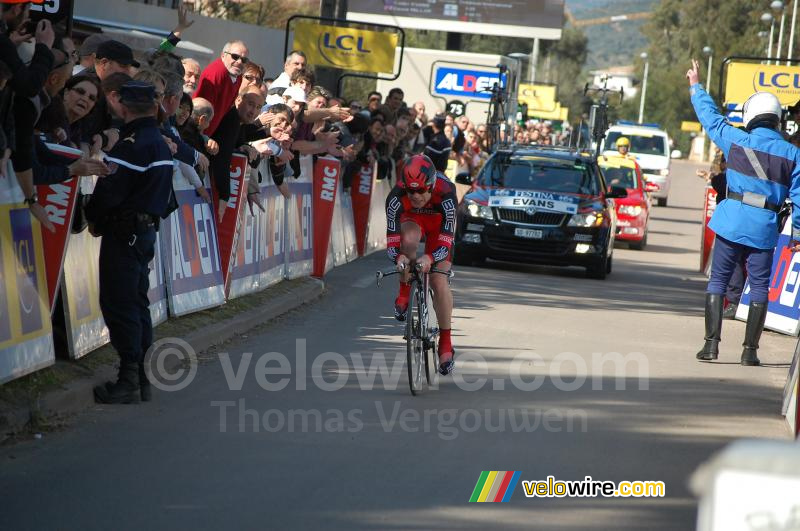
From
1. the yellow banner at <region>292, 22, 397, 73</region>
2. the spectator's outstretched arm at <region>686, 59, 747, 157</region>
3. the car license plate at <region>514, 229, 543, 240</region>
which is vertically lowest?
the car license plate at <region>514, 229, 543, 240</region>

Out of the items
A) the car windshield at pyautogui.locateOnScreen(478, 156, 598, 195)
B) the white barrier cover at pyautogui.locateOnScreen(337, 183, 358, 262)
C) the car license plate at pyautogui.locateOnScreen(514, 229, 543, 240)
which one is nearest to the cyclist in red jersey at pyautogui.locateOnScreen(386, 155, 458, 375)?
the white barrier cover at pyautogui.locateOnScreen(337, 183, 358, 262)

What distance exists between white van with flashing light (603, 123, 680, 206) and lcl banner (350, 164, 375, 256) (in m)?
24.5

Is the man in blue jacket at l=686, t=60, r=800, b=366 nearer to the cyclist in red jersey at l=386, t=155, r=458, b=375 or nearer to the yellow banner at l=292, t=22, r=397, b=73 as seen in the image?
the cyclist in red jersey at l=386, t=155, r=458, b=375

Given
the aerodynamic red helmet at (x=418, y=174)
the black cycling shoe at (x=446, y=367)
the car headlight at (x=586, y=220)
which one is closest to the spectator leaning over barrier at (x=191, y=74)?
the aerodynamic red helmet at (x=418, y=174)

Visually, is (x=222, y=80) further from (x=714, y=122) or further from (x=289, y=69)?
(x=714, y=122)

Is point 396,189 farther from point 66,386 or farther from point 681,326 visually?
point 681,326

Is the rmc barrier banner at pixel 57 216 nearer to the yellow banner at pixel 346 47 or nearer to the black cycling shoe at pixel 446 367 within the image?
the black cycling shoe at pixel 446 367

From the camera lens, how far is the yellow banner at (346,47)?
2386cm

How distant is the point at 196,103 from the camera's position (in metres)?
11.2

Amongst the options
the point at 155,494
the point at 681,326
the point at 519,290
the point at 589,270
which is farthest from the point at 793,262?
the point at 155,494

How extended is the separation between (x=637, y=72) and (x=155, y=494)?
539 ft

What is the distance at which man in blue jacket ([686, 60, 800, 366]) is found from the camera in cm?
1149

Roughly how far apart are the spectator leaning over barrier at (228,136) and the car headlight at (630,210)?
1507 centimetres

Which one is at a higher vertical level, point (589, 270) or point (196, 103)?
point (196, 103)
